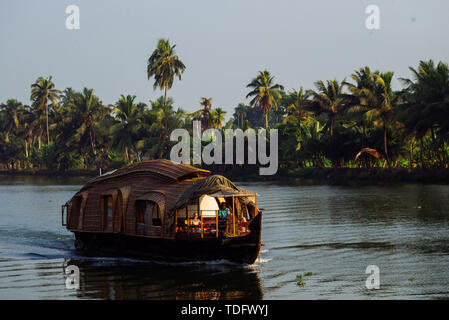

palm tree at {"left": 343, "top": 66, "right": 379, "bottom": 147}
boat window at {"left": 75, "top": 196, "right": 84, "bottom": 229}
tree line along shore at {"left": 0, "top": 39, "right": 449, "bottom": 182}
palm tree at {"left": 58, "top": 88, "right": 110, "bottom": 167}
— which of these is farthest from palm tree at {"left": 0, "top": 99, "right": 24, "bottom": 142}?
boat window at {"left": 75, "top": 196, "right": 84, "bottom": 229}

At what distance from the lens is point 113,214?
20625 millimetres

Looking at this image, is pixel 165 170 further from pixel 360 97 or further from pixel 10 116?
pixel 10 116

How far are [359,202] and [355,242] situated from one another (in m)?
14.5

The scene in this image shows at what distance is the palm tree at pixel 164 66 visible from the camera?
7212 centimetres

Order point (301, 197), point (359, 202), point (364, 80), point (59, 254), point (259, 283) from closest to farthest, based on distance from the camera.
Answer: point (259, 283) → point (59, 254) → point (359, 202) → point (301, 197) → point (364, 80)

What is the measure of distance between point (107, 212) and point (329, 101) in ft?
150

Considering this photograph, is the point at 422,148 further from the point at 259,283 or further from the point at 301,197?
the point at 259,283

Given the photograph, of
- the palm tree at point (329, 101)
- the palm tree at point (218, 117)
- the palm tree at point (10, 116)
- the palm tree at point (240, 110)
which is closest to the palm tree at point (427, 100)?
the palm tree at point (329, 101)

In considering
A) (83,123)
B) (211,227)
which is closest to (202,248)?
(211,227)

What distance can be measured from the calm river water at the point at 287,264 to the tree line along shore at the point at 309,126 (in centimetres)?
1880

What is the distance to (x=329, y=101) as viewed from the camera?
63.4m

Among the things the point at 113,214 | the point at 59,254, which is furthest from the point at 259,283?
the point at 59,254

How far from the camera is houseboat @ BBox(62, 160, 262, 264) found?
18406mm

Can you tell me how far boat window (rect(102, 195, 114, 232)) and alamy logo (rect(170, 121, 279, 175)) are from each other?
144 feet
